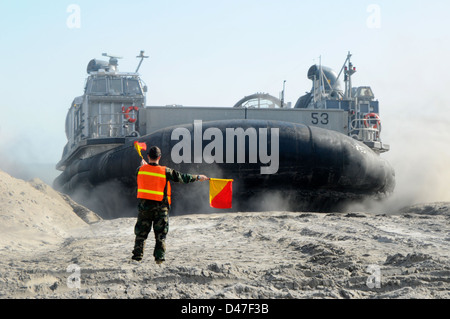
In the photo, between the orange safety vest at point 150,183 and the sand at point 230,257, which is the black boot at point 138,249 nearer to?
the sand at point 230,257

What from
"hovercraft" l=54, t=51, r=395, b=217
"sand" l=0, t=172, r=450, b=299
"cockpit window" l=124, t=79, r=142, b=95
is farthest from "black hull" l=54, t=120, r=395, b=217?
"cockpit window" l=124, t=79, r=142, b=95

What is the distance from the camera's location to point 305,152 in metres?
7.21

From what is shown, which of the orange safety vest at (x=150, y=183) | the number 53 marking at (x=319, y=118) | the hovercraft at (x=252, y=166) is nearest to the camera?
the orange safety vest at (x=150, y=183)

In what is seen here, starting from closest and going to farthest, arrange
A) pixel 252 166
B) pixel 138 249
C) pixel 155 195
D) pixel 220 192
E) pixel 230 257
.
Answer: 1. pixel 155 195
2. pixel 138 249
3. pixel 220 192
4. pixel 230 257
5. pixel 252 166

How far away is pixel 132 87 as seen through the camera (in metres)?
11.7

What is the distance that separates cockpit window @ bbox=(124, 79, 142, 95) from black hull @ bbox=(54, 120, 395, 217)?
12.2 ft

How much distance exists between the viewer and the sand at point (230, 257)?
8.70ft

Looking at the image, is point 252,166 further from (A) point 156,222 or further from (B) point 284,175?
(A) point 156,222

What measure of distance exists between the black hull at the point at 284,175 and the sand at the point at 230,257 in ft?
3.39

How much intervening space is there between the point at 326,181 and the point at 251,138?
1.04m

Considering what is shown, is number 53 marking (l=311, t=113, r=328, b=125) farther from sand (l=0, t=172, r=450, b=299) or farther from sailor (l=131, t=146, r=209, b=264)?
sailor (l=131, t=146, r=209, b=264)

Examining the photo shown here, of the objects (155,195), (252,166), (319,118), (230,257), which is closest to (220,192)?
(230,257)

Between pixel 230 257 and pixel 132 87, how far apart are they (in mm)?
8501

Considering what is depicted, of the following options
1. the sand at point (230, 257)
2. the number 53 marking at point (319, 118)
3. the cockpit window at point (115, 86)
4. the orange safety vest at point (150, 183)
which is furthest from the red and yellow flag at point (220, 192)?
the cockpit window at point (115, 86)
